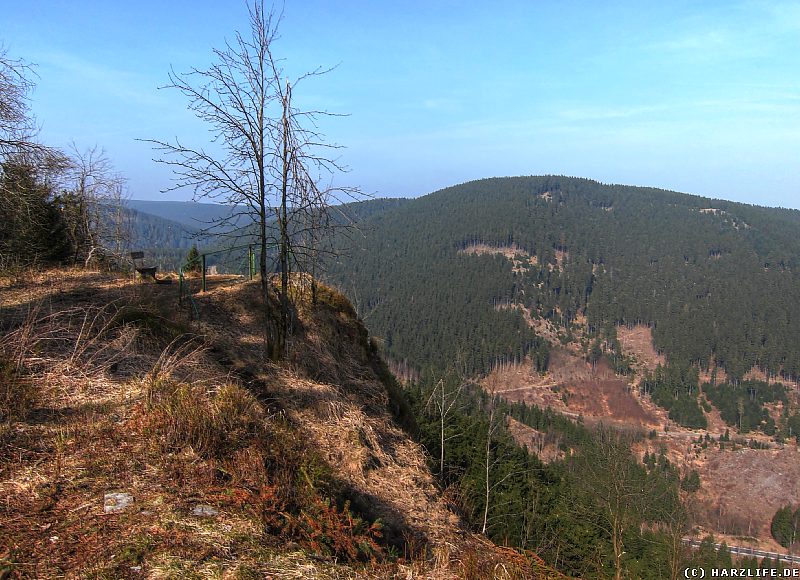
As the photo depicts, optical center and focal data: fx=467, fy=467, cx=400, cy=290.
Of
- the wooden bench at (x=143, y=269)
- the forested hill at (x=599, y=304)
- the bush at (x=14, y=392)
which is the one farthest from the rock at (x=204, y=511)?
the forested hill at (x=599, y=304)

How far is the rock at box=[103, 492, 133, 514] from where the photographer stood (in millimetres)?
3402

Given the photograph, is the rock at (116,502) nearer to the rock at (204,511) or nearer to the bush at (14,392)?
the rock at (204,511)

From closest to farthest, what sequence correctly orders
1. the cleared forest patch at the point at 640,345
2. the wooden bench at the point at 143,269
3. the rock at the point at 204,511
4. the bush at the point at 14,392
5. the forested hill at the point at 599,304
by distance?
the rock at the point at 204,511, the bush at the point at 14,392, the wooden bench at the point at 143,269, the forested hill at the point at 599,304, the cleared forest patch at the point at 640,345

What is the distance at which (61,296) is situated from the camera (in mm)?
8375

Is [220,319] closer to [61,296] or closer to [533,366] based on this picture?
[61,296]

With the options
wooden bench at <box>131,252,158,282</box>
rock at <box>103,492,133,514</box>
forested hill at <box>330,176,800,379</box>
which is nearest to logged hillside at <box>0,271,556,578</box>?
rock at <box>103,492,133,514</box>

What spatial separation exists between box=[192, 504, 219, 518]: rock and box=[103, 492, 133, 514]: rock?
1.56 ft

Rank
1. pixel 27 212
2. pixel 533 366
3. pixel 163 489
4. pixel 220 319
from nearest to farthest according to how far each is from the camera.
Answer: pixel 163 489 → pixel 220 319 → pixel 27 212 → pixel 533 366

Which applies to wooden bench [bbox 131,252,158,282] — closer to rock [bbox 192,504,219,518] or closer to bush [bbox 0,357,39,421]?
bush [bbox 0,357,39,421]

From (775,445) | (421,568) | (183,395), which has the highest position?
(183,395)

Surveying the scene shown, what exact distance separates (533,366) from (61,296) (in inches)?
5859

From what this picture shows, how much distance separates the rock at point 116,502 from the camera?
340 cm

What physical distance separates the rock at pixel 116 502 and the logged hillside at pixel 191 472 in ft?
0.04

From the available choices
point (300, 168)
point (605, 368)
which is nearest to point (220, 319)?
point (300, 168)
